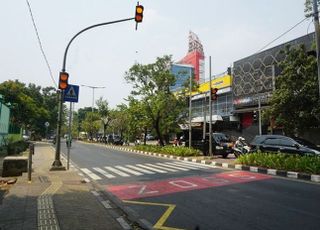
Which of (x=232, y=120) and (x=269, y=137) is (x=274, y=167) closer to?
(x=269, y=137)

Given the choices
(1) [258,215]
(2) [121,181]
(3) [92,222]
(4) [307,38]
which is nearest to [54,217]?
(3) [92,222]

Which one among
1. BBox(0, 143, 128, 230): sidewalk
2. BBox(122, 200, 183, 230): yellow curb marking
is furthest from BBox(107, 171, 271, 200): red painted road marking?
BBox(0, 143, 128, 230): sidewalk

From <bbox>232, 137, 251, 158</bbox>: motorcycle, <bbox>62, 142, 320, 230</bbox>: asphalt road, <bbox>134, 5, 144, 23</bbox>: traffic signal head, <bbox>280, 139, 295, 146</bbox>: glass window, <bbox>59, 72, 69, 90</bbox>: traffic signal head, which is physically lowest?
<bbox>62, 142, 320, 230</bbox>: asphalt road

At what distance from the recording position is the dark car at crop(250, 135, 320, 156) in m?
16.5

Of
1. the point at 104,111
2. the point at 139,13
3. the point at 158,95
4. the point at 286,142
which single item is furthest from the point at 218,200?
the point at 104,111

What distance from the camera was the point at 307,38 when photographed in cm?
2859

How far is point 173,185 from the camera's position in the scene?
37.2ft

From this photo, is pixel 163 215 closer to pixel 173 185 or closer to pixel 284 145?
pixel 173 185

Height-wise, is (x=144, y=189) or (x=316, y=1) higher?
(x=316, y=1)

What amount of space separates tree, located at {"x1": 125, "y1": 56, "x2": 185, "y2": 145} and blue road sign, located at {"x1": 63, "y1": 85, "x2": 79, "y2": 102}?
15.4 meters

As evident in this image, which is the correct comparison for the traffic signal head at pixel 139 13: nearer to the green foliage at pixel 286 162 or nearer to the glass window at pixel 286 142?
the green foliage at pixel 286 162

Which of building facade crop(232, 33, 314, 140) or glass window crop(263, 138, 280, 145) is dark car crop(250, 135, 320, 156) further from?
building facade crop(232, 33, 314, 140)

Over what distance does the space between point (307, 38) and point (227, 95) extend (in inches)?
514

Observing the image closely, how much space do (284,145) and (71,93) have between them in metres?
10.7
